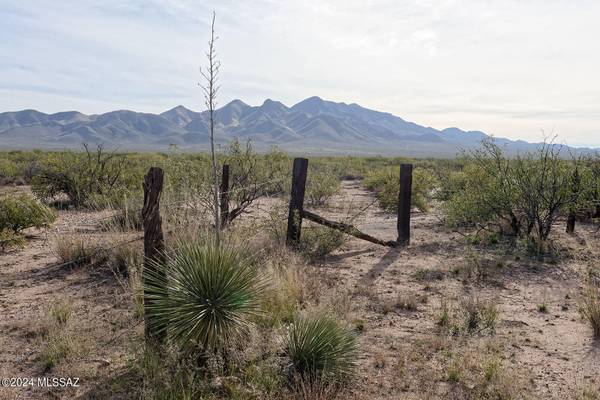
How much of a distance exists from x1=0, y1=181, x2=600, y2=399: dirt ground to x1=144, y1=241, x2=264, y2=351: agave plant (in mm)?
876

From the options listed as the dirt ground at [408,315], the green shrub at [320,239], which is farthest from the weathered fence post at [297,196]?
the dirt ground at [408,315]

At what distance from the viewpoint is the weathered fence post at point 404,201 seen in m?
9.65

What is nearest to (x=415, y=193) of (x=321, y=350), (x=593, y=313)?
(x=593, y=313)

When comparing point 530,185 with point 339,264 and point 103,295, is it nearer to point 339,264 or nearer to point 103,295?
point 339,264

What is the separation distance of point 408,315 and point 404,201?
397cm

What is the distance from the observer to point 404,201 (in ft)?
31.8

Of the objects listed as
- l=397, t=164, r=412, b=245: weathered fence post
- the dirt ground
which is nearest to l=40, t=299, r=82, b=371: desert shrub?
the dirt ground

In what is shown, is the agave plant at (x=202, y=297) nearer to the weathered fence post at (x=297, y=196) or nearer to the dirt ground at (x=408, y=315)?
the dirt ground at (x=408, y=315)

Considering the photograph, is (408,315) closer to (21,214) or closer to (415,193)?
(21,214)

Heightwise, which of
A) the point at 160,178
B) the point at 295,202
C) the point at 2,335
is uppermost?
the point at 160,178

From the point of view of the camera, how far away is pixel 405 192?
9.64 metres

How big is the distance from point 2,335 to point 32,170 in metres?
19.5

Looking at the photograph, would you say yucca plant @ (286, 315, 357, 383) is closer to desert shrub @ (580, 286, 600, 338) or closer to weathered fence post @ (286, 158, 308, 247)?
desert shrub @ (580, 286, 600, 338)

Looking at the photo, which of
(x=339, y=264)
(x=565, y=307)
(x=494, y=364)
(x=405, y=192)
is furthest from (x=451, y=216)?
(x=494, y=364)
